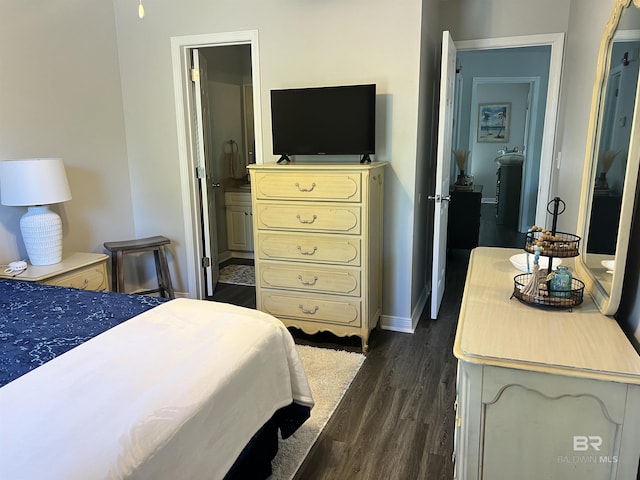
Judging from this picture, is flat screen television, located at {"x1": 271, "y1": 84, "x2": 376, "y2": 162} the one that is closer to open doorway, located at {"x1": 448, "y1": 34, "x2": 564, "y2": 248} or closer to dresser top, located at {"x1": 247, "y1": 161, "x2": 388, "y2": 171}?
dresser top, located at {"x1": 247, "y1": 161, "x2": 388, "y2": 171}

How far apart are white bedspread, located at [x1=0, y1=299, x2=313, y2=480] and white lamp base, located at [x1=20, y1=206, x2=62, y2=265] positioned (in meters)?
1.52

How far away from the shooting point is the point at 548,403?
1.26 metres

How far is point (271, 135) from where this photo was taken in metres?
3.60

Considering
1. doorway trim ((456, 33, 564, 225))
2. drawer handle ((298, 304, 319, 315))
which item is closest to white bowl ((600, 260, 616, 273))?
drawer handle ((298, 304, 319, 315))

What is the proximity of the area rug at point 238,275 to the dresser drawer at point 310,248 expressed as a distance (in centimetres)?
146

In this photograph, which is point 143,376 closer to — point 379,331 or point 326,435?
point 326,435

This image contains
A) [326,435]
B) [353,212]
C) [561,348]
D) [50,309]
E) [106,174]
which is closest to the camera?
[561,348]

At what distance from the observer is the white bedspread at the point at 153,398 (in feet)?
3.67

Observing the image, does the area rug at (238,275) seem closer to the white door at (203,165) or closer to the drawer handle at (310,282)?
the white door at (203,165)

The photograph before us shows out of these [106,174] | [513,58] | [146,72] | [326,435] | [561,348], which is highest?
[513,58]

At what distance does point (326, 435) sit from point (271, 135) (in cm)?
223

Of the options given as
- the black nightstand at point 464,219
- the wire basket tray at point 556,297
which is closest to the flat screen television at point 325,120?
the wire basket tray at point 556,297

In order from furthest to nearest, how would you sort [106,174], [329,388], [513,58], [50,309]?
[513,58] < [106,174] < [329,388] < [50,309]

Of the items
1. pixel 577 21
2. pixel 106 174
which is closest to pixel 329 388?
pixel 106 174
